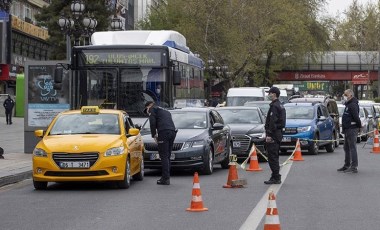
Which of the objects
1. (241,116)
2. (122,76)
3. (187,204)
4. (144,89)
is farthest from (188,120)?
(187,204)

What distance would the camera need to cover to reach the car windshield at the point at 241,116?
2630 cm

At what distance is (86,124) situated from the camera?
1792 cm

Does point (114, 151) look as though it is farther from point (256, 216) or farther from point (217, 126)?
point (256, 216)

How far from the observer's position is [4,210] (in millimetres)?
13695

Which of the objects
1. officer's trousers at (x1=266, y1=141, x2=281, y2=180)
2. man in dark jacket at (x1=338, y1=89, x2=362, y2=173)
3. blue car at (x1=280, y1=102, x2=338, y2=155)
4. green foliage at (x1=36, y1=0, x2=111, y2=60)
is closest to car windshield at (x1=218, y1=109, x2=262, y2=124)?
blue car at (x1=280, y1=102, x2=338, y2=155)

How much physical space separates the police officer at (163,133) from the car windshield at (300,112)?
1310 cm

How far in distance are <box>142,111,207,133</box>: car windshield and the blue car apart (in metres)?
6.75

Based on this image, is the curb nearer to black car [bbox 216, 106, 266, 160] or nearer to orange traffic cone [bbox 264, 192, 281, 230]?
black car [bbox 216, 106, 266, 160]

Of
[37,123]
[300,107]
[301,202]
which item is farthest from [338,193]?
[300,107]

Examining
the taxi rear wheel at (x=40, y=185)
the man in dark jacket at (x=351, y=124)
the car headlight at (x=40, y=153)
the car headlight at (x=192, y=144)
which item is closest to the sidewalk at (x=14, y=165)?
the taxi rear wheel at (x=40, y=185)

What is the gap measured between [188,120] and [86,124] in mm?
4062

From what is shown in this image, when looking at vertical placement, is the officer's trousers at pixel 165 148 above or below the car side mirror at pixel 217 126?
below

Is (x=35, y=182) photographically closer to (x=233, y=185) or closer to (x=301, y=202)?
(x=233, y=185)

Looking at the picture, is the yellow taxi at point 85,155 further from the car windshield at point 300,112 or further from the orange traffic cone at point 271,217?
the car windshield at point 300,112
